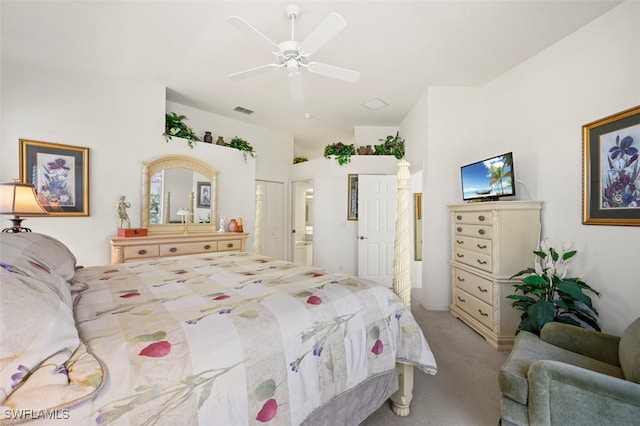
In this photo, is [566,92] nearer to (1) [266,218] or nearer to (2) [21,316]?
(2) [21,316]

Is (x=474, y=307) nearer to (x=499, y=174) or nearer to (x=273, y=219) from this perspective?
(x=499, y=174)

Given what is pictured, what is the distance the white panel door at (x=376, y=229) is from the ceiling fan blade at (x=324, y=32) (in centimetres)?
304

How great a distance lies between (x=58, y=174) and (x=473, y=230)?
473 centimetres

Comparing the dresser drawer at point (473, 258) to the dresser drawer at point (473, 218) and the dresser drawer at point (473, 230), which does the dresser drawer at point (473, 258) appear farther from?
the dresser drawer at point (473, 218)

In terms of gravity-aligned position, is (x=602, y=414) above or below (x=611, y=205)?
below

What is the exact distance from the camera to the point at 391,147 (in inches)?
200

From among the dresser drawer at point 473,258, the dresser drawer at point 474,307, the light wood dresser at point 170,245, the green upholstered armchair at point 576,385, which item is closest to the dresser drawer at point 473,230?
the dresser drawer at point 473,258

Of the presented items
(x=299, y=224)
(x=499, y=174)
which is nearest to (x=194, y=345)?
(x=499, y=174)

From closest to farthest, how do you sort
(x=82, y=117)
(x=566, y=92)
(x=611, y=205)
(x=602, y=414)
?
(x=602, y=414) < (x=611, y=205) < (x=566, y=92) < (x=82, y=117)

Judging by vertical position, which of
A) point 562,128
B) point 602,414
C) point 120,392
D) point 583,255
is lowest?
point 602,414

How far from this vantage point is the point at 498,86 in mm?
3270

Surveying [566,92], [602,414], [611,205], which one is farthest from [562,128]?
[602,414]

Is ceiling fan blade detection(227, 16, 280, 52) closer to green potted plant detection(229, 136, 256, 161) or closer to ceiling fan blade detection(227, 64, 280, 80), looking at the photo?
ceiling fan blade detection(227, 64, 280, 80)

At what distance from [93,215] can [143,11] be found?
236cm
